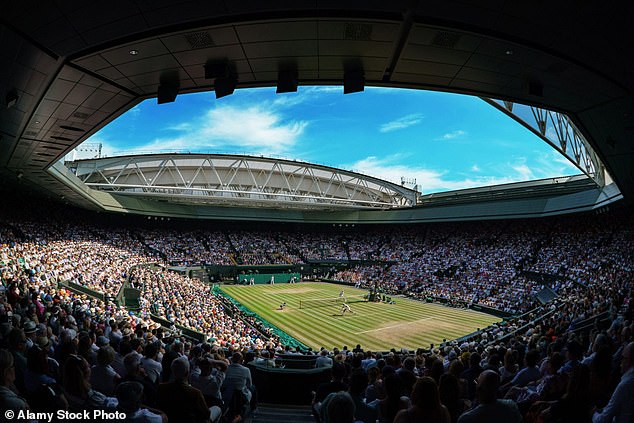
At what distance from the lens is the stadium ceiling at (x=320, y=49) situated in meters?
5.21

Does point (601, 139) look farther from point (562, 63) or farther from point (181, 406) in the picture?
point (181, 406)

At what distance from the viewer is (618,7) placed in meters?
4.87

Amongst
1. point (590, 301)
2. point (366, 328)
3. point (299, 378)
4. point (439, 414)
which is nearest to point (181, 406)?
point (439, 414)

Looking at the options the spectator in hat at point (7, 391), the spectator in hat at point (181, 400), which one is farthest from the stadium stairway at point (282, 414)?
the spectator in hat at point (7, 391)

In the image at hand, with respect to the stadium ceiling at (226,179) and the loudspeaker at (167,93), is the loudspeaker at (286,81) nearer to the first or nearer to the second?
the loudspeaker at (167,93)

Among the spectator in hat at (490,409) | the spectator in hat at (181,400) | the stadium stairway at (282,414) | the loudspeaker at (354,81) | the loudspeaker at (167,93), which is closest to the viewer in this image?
the spectator in hat at (490,409)

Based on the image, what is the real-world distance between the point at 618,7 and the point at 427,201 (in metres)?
45.2

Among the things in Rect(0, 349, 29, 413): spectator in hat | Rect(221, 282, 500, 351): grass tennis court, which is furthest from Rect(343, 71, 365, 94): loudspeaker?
Rect(221, 282, 500, 351): grass tennis court

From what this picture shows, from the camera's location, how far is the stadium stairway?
21.6 feet

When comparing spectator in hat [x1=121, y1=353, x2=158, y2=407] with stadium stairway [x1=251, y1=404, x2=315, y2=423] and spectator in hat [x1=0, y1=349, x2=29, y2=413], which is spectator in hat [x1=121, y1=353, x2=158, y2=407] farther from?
stadium stairway [x1=251, y1=404, x2=315, y2=423]

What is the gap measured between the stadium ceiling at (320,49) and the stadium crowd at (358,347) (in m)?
4.58

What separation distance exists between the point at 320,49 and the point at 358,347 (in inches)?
377

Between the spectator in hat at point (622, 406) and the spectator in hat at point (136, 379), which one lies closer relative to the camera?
the spectator in hat at point (622, 406)

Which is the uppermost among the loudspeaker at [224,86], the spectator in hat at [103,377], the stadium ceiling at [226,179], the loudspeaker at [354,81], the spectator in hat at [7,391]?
the stadium ceiling at [226,179]
